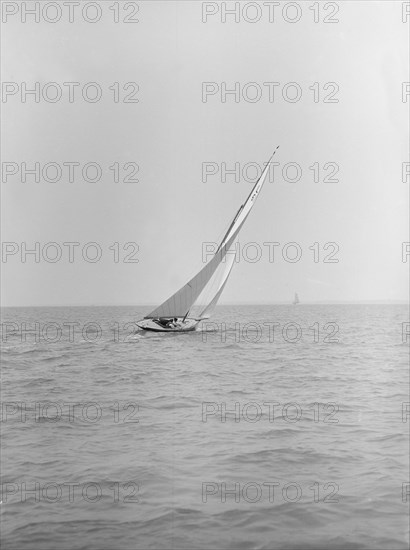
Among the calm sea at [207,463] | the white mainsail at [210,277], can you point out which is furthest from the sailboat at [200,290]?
the calm sea at [207,463]

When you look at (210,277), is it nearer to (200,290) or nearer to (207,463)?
(200,290)

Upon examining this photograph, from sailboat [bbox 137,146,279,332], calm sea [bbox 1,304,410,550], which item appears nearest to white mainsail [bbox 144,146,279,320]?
sailboat [bbox 137,146,279,332]

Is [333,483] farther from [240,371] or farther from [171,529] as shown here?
[240,371]

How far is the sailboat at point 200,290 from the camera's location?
32.5m

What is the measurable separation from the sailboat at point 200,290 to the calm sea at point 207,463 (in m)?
13.8

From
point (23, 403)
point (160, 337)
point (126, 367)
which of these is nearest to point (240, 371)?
point (126, 367)

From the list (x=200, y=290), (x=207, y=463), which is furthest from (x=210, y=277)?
(x=207, y=463)

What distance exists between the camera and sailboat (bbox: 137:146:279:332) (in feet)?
107

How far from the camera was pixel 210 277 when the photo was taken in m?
37.5

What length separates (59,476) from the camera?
9.49 meters

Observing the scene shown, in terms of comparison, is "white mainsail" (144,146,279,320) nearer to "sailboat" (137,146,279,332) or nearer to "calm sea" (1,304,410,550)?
"sailboat" (137,146,279,332)

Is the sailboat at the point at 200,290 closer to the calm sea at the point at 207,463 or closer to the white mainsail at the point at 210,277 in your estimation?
the white mainsail at the point at 210,277

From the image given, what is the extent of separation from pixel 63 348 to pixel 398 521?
3133cm

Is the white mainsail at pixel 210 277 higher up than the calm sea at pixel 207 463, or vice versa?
the white mainsail at pixel 210 277
